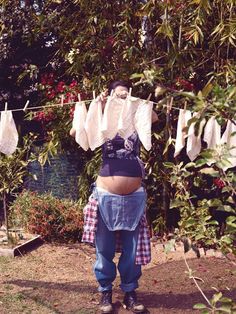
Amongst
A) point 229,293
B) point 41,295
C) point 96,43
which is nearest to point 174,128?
point 96,43

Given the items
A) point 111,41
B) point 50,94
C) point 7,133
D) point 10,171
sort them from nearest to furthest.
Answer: point 7,133 → point 10,171 → point 111,41 → point 50,94

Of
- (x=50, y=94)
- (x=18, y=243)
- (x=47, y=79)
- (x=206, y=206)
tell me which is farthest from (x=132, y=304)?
(x=47, y=79)

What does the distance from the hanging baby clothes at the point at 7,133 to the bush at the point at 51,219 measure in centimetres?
248

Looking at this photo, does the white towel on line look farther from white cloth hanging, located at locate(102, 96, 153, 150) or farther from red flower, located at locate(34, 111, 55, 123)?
red flower, located at locate(34, 111, 55, 123)

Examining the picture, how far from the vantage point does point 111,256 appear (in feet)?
13.9

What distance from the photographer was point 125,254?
4.24m

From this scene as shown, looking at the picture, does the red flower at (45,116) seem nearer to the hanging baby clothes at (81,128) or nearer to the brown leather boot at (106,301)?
the hanging baby clothes at (81,128)

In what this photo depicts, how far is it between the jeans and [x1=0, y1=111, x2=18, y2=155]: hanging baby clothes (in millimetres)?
895

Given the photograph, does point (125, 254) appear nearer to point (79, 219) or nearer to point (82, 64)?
point (79, 219)

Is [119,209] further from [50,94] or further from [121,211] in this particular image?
[50,94]

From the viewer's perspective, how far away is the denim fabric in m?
4.13

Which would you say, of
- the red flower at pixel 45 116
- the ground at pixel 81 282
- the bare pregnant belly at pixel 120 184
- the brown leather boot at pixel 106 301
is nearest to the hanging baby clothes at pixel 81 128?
the bare pregnant belly at pixel 120 184

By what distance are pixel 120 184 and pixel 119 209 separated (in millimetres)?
197

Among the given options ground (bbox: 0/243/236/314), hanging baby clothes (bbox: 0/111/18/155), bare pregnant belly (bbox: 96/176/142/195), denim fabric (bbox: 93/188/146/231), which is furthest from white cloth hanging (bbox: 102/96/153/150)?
ground (bbox: 0/243/236/314)
